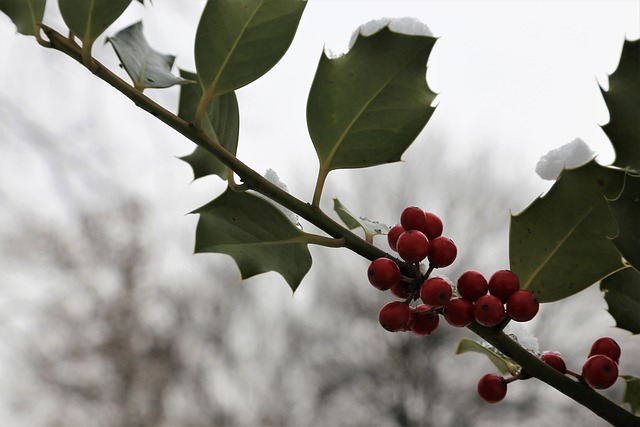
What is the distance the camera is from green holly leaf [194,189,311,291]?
9.5 inches

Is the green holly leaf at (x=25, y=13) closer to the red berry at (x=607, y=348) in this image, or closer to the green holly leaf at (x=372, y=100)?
the green holly leaf at (x=372, y=100)

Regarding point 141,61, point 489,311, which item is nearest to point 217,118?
point 141,61

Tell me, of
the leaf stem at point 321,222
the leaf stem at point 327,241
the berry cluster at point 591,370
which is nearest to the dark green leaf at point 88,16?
the leaf stem at point 321,222

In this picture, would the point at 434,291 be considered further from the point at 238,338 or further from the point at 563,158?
the point at 238,338

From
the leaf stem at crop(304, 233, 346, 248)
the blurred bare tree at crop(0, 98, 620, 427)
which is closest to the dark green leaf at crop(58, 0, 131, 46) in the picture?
Answer: the leaf stem at crop(304, 233, 346, 248)

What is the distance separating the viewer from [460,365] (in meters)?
2.63

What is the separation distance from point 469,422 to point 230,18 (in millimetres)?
2591

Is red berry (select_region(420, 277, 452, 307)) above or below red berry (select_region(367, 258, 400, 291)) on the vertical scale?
below

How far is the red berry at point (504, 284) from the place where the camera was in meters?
0.25

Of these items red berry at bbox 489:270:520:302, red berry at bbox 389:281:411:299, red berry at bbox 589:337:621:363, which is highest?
red berry at bbox 389:281:411:299

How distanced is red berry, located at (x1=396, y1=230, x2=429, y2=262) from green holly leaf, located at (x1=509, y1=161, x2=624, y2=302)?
4 cm

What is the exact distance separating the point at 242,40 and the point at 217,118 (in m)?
0.04

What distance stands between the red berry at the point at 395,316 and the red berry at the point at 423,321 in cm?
1

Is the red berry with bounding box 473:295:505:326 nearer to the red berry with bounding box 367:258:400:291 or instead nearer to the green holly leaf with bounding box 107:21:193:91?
the red berry with bounding box 367:258:400:291
